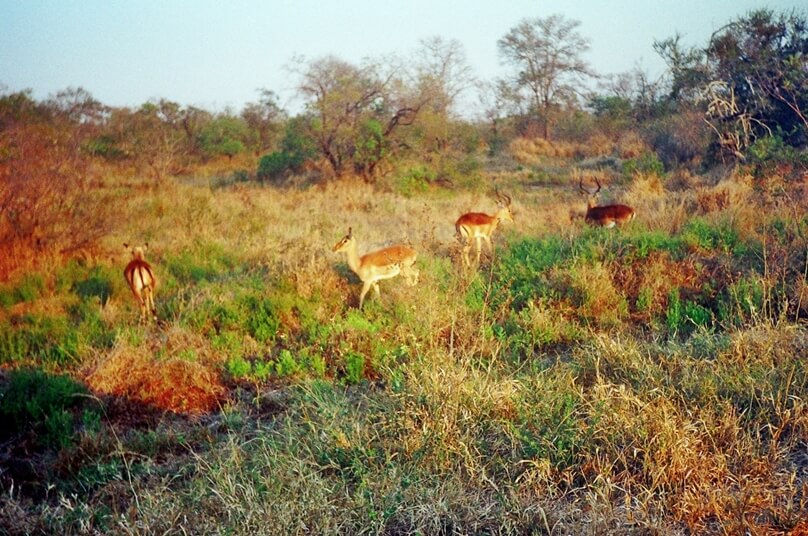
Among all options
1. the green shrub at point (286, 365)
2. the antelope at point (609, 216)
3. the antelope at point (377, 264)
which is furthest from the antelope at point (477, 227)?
the green shrub at point (286, 365)

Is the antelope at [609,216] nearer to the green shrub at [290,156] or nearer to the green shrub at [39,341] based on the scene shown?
the green shrub at [39,341]

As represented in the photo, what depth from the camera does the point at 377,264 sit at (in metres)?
8.33

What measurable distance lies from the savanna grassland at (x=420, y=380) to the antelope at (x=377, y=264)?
0.22 metres

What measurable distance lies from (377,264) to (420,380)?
387 cm

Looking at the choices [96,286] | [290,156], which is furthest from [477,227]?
[290,156]

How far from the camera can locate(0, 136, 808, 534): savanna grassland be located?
338 centimetres

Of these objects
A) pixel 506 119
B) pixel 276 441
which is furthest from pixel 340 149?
pixel 506 119

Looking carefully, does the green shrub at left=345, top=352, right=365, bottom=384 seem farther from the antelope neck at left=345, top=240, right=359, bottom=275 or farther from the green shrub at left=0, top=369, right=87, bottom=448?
the green shrub at left=0, top=369, right=87, bottom=448

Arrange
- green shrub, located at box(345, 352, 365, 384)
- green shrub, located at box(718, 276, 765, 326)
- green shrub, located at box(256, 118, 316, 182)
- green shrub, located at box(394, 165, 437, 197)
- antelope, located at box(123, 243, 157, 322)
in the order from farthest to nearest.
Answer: green shrub, located at box(256, 118, 316, 182)
green shrub, located at box(394, 165, 437, 197)
antelope, located at box(123, 243, 157, 322)
green shrub, located at box(718, 276, 765, 326)
green shrub, located at box(345, 352, 365, 384)

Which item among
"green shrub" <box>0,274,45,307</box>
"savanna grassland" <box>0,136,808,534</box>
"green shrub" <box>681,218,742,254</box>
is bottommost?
"savanna grassland" <box>0,136,808,534</box>

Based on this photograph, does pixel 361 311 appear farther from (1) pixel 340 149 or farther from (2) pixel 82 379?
Answer: (1) pixel 340 149

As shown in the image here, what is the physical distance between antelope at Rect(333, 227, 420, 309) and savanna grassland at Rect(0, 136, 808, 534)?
22 cm

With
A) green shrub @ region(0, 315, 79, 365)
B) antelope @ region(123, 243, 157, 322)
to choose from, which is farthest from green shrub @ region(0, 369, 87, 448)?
antelope @ region(123, 243, 157, 322)

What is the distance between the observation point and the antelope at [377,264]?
27.3 feet
